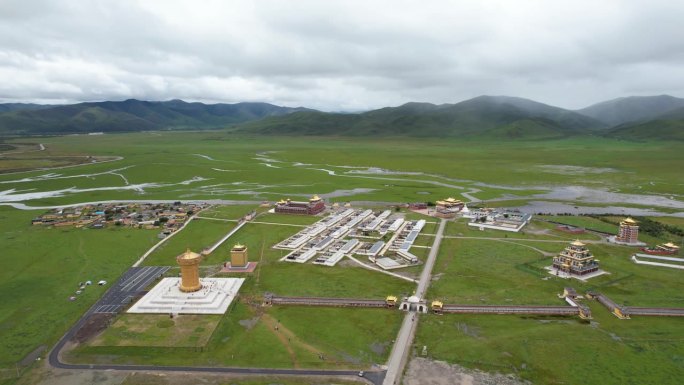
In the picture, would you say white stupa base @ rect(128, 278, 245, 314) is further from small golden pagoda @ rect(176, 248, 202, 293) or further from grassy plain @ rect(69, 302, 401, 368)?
grassy plain @ rect(69, 302, 401, 368)

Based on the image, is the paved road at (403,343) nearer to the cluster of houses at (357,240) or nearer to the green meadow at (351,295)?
the green meadow at (351,295)

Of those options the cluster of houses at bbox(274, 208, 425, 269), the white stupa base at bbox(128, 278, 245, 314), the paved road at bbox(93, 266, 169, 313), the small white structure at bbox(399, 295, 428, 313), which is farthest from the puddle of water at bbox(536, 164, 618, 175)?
the paved road at bbox(93, 266, 169, 313)

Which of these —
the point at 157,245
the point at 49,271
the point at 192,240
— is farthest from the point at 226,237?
the point at 49,271

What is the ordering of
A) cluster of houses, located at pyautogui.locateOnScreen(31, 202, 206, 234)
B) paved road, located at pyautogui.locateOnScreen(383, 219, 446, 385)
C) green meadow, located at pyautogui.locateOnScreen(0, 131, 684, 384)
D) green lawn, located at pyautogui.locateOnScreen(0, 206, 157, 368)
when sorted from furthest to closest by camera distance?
cluster of houses, located at pyautogui.locateOnScreen(31, 202, 206, 234) < green lawn, located at pyautogui.locateOnScreen(0, 206, 157, 368) < green meadow, located at pyautogui.locateOnScreen(0, 131, 684, 384) < paved road, located at pyautogui.locateOnScreen(383, 219, 446, 385)

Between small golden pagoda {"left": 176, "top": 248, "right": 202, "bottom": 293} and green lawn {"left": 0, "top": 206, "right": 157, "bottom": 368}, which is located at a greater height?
small golden pagoda {"left": 176, "top": 248, "right": 202, "bottom": 293}

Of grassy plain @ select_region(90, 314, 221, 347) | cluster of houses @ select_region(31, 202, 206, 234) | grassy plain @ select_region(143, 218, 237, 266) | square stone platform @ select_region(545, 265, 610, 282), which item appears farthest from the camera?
cluster of houses @ select_region(31, 202, 206, 234)

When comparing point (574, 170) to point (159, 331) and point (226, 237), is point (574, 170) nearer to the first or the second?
point (226, 237)

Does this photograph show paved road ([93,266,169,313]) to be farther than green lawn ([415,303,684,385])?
Yes
